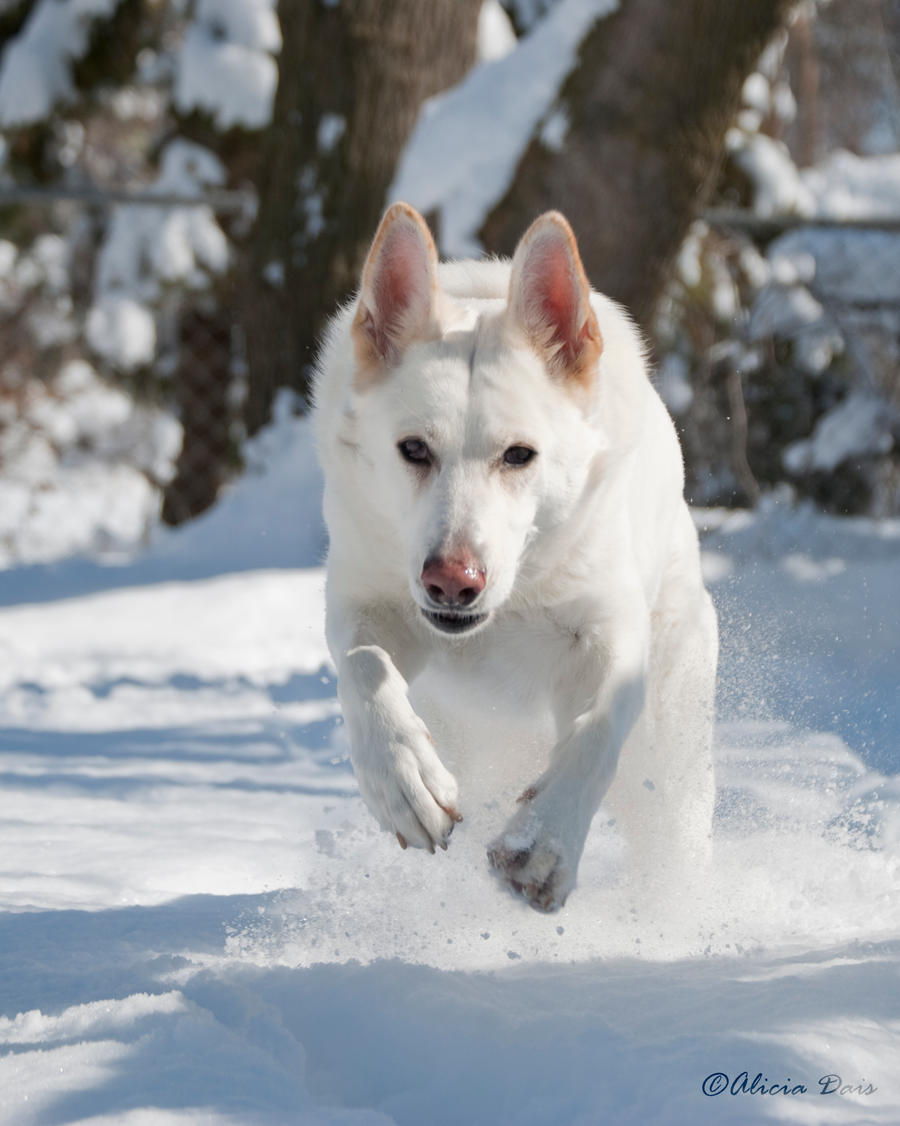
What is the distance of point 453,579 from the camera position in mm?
2266

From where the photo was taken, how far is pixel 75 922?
2498 mm

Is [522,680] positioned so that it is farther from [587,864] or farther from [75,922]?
[75,922]

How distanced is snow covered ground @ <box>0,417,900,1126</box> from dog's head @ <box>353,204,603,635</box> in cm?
68

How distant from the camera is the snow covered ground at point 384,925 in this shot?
5.77 feet

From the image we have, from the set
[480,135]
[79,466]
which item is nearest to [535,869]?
[480,135]

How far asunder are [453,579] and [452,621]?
153mm

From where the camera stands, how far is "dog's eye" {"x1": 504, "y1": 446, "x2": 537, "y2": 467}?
246cm

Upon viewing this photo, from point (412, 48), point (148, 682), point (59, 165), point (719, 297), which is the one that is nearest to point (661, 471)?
point (148, 682)

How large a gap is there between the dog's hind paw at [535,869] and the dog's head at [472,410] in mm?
438

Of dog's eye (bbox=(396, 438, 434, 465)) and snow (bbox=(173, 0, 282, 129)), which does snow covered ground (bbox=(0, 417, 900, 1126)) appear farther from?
snow (bbox=(173, 0, 282, 129))

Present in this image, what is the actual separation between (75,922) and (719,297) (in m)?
7.47

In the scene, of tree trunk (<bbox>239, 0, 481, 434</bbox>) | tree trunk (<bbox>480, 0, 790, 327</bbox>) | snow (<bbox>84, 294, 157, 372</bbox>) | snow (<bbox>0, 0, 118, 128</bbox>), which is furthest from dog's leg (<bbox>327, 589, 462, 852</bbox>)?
snow (<bbox>0, 0, 118, 128</bbox>)

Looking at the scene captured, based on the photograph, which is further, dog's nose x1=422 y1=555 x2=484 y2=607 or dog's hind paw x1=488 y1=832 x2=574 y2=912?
dog's nose x1=422 y1=555 x2=484 y2=607

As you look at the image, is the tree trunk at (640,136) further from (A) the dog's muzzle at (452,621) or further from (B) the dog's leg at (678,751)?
(A) the dog's muzzle at (452,621)
